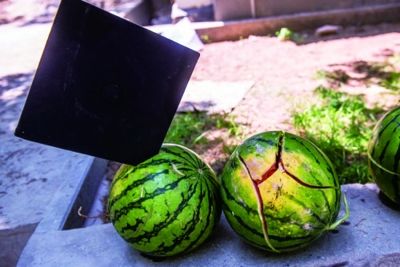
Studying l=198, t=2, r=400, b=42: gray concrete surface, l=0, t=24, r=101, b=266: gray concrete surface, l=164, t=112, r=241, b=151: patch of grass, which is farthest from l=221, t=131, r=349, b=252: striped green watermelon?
l=198, t=2, r=400, b=42: gray concrete surface

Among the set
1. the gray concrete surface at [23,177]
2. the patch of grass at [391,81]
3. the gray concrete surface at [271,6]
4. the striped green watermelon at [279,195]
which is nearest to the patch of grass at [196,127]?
the gray concrete surface at [23,177]

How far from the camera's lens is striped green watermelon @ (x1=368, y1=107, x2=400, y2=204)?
2.16 metres

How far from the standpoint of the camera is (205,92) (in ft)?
17.4

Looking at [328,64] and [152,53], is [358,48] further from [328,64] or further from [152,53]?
[152,53]

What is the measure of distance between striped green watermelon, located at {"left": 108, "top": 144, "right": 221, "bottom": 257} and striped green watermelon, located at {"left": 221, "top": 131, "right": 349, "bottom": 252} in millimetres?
120

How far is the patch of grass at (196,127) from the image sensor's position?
429cm

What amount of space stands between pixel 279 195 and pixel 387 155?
0.60 metres

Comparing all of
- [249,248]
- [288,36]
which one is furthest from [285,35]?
[249,248]

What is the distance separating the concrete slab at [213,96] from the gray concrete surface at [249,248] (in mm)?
2496

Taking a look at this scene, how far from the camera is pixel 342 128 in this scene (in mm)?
4145

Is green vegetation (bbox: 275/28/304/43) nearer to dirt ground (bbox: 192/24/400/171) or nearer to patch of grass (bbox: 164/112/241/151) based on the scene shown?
dirt ground (bbox: 192/24/400/171)

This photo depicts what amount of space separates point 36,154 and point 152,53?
7.39 feet

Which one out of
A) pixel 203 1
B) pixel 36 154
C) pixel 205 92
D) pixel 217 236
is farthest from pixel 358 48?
pixel 217 236

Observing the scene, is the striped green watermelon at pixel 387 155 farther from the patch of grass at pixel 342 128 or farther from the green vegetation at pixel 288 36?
the green vegetation at pixel 288 36
